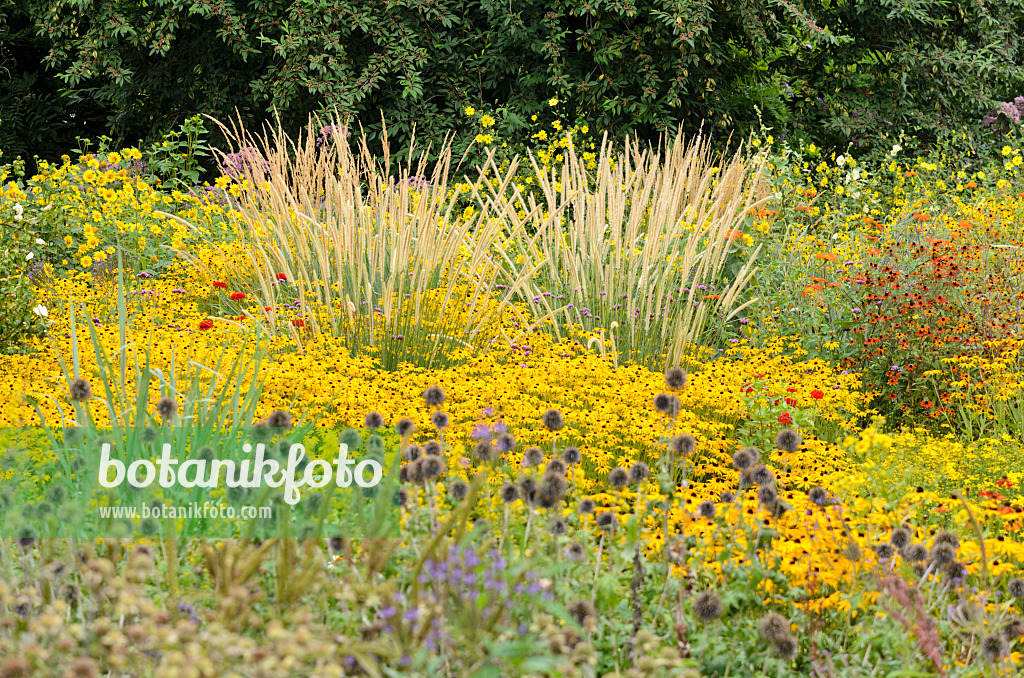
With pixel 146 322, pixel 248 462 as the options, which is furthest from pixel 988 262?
pixel 146 322

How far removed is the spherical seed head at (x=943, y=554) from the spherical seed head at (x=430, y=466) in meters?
1.24

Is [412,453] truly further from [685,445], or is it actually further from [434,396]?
[685,445]

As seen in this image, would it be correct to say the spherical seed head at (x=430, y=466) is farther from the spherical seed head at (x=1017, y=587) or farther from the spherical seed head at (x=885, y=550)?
the spherical seed head at (x=1017, y=587)

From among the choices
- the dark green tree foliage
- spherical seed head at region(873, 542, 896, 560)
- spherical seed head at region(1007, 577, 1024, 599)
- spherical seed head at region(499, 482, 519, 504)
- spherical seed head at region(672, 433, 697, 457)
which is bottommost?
spherical seed head at region(1007, 577, 1024, 599)

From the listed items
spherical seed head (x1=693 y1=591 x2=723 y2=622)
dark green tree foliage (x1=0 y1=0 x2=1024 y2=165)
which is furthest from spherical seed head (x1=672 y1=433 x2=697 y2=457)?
dark green tree foliage (x1=0 y1=0 x2=1024 y2=165)

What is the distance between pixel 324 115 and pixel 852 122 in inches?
266

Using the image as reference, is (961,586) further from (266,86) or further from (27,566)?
(266,86)

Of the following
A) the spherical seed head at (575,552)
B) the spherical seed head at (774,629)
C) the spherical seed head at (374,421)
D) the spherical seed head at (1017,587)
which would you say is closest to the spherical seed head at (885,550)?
the spherical seed head at (1017,587)

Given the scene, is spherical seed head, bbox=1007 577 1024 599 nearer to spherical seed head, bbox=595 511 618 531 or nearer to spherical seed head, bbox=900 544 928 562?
spherical seed head, bbox=900 544 928 562

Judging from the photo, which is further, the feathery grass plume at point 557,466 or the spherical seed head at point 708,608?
the feathery grass plume at point 557,466

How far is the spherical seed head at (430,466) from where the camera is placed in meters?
2.42

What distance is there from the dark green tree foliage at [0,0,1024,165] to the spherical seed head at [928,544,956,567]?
8.88 meters

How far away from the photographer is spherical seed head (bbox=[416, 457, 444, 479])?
2418 mm

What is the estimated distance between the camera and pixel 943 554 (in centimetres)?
234
